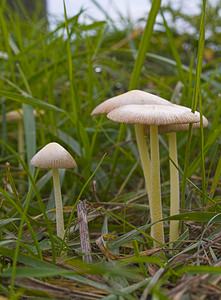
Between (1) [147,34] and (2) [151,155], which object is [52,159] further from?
(1) [147,34]

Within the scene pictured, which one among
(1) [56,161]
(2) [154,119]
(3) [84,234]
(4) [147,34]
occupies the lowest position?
(3) [84,234]

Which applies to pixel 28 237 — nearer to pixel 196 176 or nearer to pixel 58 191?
pixel 58 191

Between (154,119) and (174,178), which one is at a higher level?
(154,119)

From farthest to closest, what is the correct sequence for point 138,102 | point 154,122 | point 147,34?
point 147,34, point 138,102, point 154,122

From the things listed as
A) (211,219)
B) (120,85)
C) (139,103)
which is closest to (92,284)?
(211,219)

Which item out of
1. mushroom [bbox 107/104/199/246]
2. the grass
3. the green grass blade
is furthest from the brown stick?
the green grass blade

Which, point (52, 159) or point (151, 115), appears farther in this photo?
point (52, 159)

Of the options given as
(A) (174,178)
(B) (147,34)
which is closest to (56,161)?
(A) (174,178)

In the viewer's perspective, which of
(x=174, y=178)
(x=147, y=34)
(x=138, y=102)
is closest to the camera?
(x=138, y=102)
